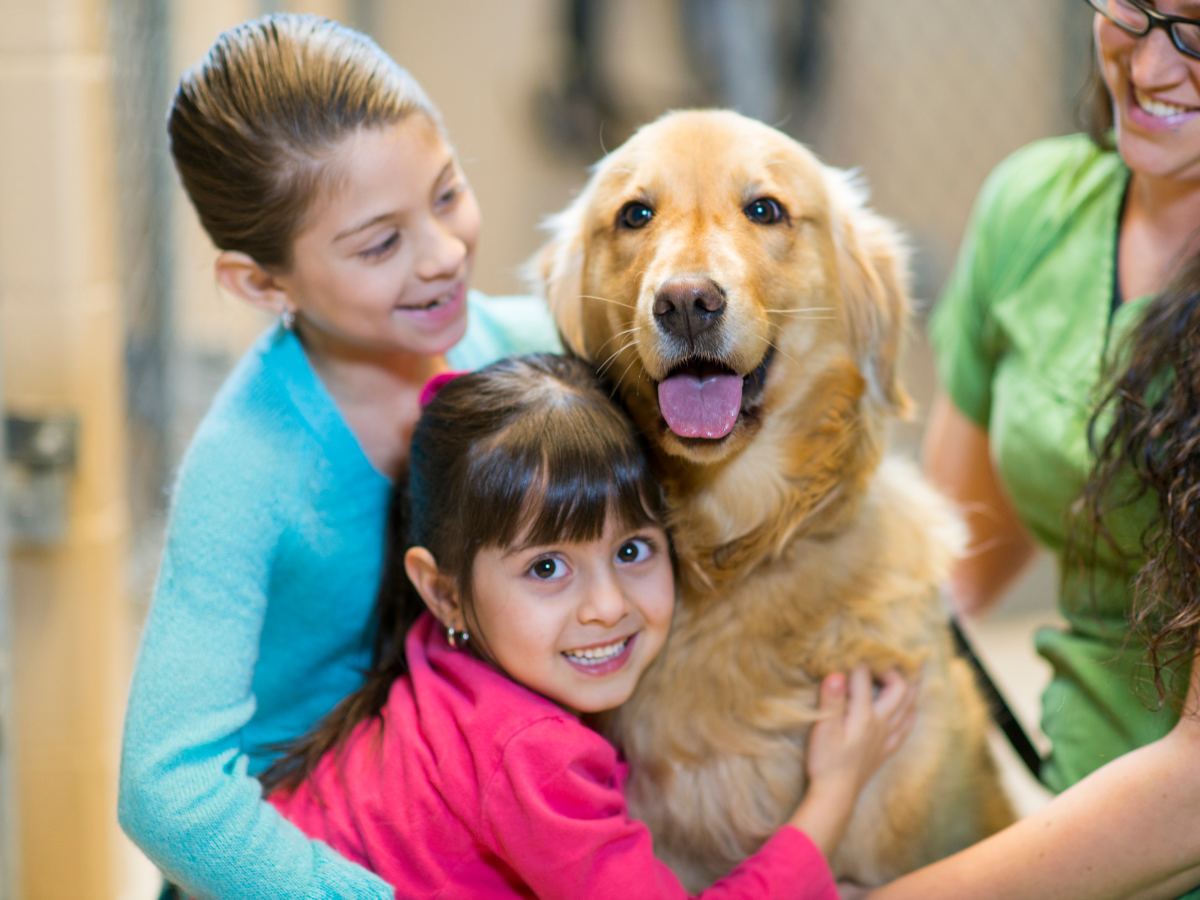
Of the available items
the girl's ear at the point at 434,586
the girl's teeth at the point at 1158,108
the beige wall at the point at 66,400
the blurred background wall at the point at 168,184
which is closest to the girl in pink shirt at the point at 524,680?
the girl's ear at the point at 434,586

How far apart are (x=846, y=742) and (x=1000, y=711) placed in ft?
1.54

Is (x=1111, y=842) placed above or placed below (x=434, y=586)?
below

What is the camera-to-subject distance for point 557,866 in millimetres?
1229

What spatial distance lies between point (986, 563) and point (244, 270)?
1.21 m

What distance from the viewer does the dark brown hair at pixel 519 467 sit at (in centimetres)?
132

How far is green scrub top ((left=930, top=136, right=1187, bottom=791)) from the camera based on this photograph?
4.99ft

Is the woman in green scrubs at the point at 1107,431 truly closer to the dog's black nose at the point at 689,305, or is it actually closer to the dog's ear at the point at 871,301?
the dog's ear at the point at 871,301

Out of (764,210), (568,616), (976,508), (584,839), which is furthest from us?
(976,508)

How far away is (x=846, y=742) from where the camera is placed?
1450 millimetres

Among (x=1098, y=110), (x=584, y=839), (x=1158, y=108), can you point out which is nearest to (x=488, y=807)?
(x=584, y=839)

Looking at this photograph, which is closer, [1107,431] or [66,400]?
[1107,431]

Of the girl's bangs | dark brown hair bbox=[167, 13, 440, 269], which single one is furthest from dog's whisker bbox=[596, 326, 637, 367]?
dark brown hair bbox=[167, 13, 440, 269]

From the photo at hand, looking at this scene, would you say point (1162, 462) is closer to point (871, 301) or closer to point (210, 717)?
point (871, 301)

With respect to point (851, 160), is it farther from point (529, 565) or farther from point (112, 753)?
point (529, 565)
